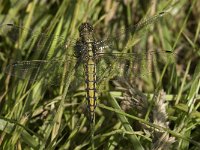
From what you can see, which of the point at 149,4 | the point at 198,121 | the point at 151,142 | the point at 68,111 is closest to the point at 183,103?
the point at 198,121

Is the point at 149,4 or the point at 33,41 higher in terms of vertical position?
the point at 149,4

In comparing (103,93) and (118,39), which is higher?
(118,39)

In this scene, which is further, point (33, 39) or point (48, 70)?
point (33, 39)

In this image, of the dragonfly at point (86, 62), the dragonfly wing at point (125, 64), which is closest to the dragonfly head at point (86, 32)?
the dragonfly at point (86, 62)

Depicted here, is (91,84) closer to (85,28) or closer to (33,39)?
(85,28)

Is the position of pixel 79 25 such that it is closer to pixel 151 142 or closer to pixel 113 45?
pixel 113 45

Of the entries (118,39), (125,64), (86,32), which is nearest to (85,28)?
(86,32)

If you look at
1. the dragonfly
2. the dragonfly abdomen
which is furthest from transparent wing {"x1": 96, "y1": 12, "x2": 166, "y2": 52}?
the dragonfly abdomen
